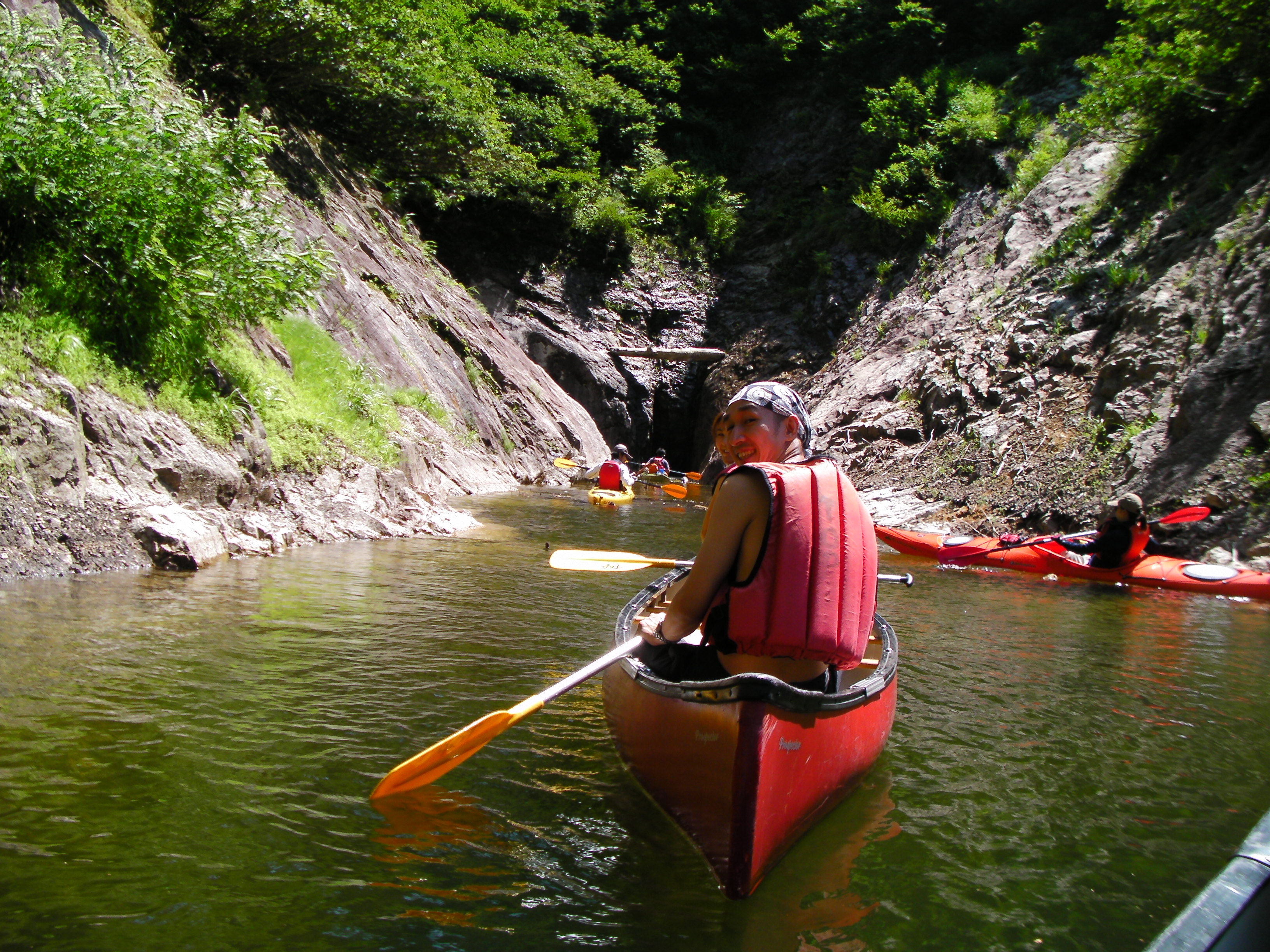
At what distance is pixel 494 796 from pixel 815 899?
48.7 inches

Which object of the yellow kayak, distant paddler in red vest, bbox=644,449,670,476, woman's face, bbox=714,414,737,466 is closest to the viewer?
woman's face, bbox=714,414,737,466

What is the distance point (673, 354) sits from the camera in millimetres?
25219

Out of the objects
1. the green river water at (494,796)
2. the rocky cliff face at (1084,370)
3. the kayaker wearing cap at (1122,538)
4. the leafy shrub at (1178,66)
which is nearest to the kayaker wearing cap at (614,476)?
the rocky cliff face at (1084,370)

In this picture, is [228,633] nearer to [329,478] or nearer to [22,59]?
[329,478]

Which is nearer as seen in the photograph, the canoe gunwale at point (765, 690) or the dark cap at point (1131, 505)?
the canoe gunwale at point (765, 690)

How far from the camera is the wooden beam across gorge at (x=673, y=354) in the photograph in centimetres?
2517

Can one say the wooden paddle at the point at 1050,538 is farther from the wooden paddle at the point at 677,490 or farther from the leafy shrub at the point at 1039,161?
→ the leafy shrub at the point at 1039,161

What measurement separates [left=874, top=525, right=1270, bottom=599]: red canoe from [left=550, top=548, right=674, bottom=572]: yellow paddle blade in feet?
12.6

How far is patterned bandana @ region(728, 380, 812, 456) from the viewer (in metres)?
3.38

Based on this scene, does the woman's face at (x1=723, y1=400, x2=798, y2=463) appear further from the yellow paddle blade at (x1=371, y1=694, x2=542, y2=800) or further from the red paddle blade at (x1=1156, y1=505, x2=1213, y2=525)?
the red paddle blade at (x1=1156, y1=505, x2=1213, y2=525)

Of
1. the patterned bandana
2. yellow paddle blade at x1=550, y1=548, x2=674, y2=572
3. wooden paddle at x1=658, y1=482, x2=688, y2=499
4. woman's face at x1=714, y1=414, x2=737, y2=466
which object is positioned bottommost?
yellow paddle blade at x1=550, y1=548, x2=674, y2=572

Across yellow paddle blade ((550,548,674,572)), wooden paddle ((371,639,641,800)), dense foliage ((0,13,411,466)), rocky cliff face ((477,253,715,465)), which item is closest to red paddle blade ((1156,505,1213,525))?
yellow paddle blade ((550,548,674,572))

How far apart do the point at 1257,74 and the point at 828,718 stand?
14.9 m

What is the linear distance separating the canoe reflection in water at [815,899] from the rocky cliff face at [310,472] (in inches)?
198
